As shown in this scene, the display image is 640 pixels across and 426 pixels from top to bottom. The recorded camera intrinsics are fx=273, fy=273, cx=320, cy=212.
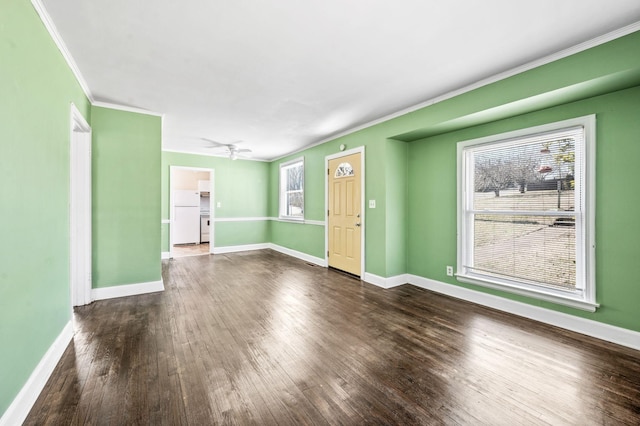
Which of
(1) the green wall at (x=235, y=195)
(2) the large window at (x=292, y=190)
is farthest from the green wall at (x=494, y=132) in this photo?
(1) the green wall at (x=235, y=195)

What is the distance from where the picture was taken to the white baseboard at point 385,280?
4121 millimetres

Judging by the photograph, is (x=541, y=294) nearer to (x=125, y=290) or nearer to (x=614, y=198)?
(x=614, y=198)

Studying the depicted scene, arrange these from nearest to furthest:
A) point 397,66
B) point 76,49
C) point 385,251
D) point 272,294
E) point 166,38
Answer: point 166,38, point 76,49, point 397,66, point 272,294, point 385,251

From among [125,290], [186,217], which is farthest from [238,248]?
[125,290]

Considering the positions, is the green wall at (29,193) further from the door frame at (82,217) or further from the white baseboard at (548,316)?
the white baseboard at (548,316)

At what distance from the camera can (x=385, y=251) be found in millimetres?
4133

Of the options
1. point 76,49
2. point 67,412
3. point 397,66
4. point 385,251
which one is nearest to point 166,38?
point 76,49

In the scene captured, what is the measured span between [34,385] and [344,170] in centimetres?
436

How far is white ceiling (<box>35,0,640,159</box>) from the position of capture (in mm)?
1838

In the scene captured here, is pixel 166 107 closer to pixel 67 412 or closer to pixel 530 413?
pixel 67 412

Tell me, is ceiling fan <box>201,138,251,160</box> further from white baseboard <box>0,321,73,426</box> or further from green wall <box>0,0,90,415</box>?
white baseboard <box>0,321,73,426</box>

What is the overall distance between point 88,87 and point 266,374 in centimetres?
353

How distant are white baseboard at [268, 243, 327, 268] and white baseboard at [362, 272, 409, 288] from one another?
1.23m

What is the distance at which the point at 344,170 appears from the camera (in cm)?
497
